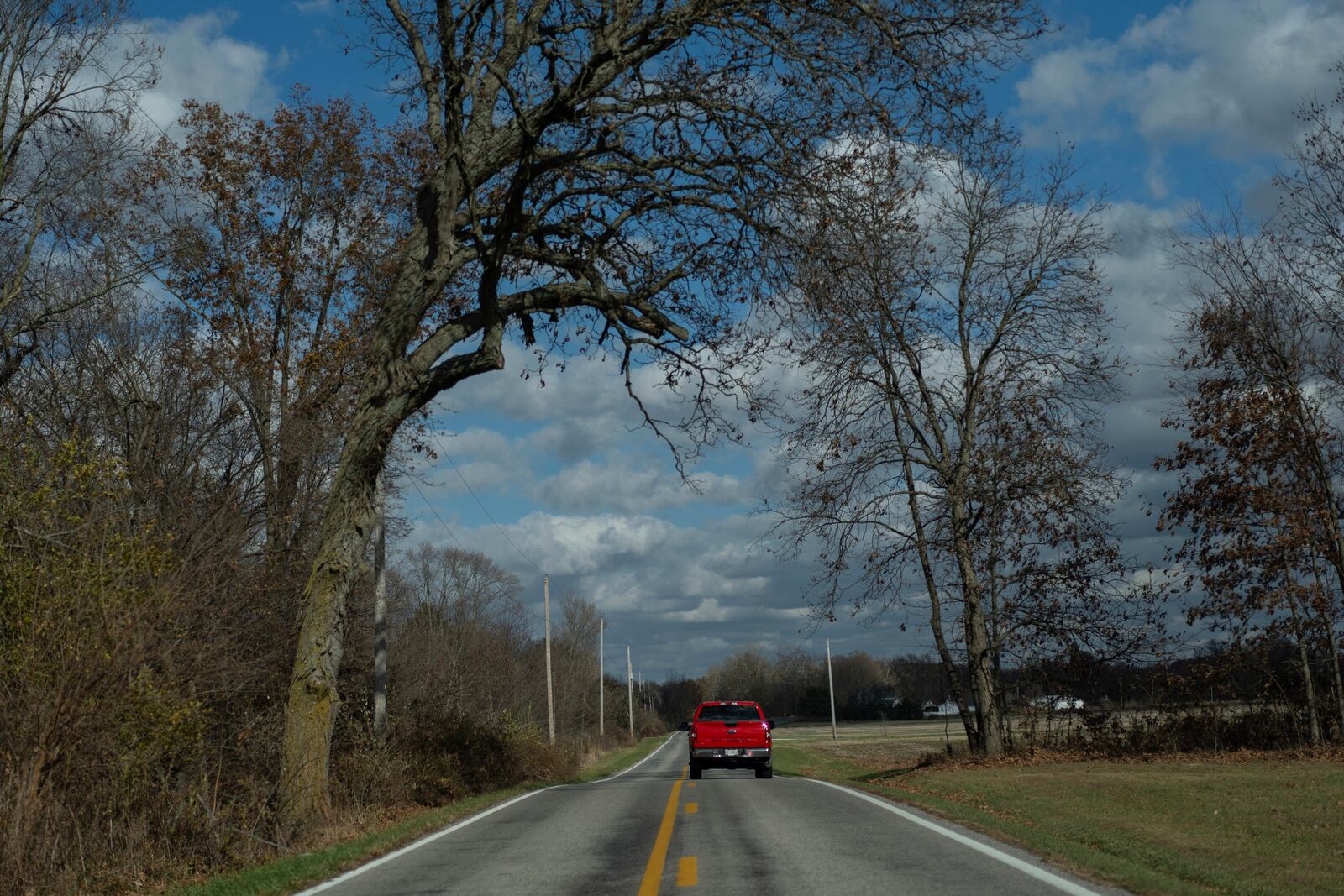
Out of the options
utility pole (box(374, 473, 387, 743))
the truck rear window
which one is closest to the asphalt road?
utility pole (box(374, 473, 387, 743))

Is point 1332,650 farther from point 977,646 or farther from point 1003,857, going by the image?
point 1003,857

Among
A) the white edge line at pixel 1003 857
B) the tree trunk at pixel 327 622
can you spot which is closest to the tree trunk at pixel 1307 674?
the white edge line at pixel 1003 857

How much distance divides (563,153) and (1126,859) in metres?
11.3

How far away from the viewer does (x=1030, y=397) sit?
26.0 metres

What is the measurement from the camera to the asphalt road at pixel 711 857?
28.1 ft

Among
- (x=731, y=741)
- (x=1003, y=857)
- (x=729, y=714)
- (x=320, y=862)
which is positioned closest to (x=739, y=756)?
(x=731, y=741)

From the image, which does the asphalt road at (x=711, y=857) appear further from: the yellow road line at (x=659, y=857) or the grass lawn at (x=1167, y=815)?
the grass lawn at (x=1167, y=815)

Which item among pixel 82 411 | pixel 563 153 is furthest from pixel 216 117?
pixel 563 153

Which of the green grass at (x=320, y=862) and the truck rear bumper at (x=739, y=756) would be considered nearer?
the green grass at (x=320, y=862)

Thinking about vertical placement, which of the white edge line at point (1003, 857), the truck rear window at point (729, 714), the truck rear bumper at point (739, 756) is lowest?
the white edge line at point (1003, 857)

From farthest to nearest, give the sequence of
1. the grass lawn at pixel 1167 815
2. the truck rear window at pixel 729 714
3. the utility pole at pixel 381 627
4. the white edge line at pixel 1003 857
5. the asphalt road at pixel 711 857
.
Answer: the truck rear window at pixel 729 714
the utility pole at pixel 381 627
the grass lawn at pixel 1167 815
the asphalt road at pixel 711 857
the white edge line at pixel 1003 857

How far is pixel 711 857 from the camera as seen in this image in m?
10.3

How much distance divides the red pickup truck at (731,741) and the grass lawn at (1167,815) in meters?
3.23

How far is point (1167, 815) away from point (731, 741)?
1405cm
